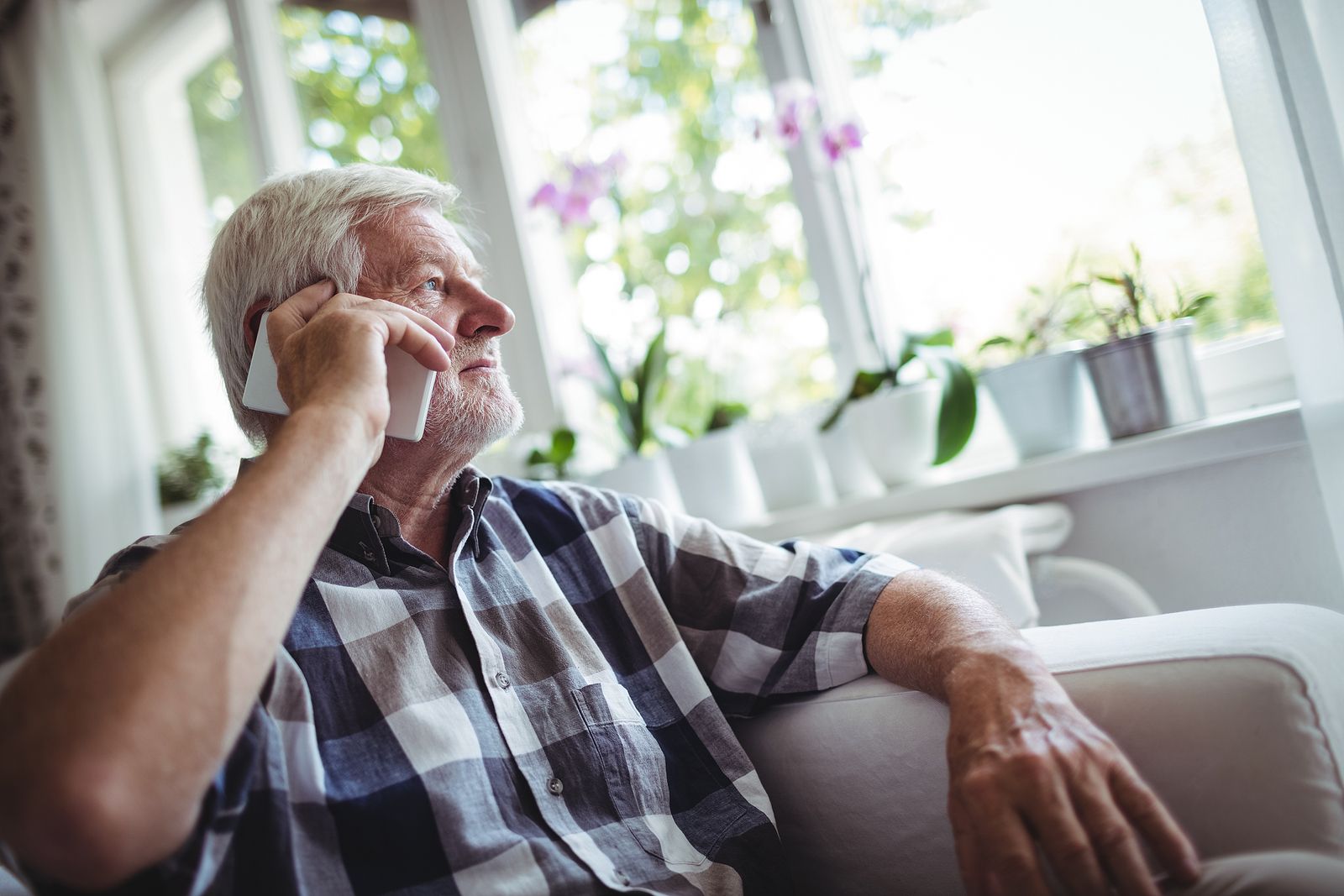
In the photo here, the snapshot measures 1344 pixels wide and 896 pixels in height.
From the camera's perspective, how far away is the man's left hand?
25.7 inches

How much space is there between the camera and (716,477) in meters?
1.72

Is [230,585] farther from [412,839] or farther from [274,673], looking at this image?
[412,839]

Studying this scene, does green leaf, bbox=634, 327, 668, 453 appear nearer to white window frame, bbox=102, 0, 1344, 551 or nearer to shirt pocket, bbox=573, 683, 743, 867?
white window frame, bbox=102, 0, 1344, 551

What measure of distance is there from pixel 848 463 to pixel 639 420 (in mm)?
423

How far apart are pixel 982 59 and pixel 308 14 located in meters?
2.03

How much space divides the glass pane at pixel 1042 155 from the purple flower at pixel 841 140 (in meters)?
0.16

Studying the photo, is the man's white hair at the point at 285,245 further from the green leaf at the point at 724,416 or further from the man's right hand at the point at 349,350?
the green leaf at the point at 724,416

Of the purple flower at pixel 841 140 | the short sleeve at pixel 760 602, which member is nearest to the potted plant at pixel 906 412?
the purple flower at pixel 841 140

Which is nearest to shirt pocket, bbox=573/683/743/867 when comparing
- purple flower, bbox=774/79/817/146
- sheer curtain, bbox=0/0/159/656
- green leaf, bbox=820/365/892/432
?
green leaf, bbox=820/365/892/432

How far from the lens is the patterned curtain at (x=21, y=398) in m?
2.59

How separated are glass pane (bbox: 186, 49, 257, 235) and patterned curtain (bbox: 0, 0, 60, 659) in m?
0.51

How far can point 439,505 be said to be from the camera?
3.58ft

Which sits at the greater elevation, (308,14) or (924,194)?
(308,14)

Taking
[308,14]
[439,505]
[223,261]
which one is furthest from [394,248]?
[308,14]
